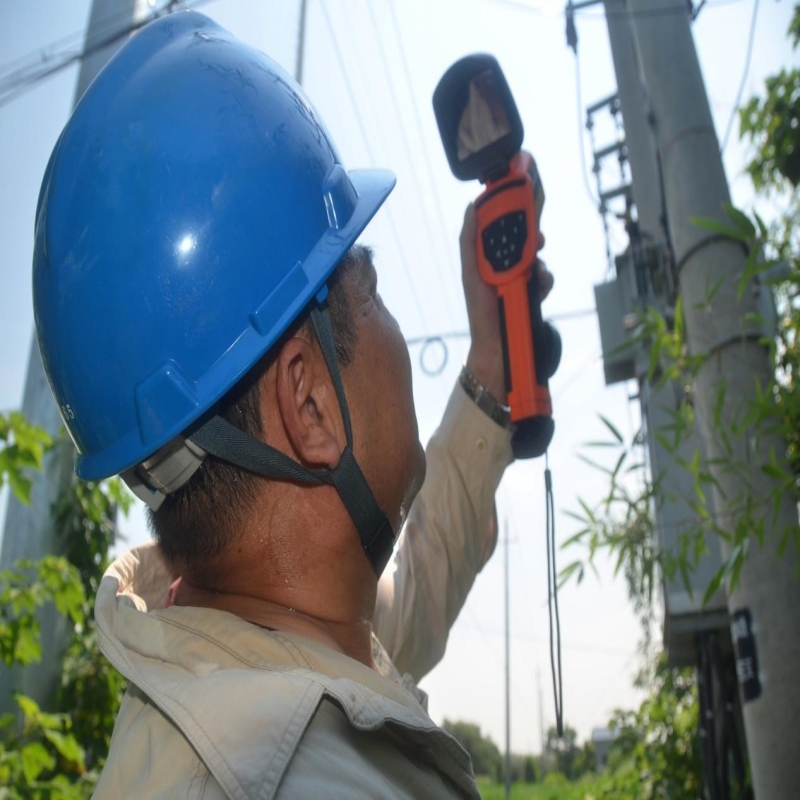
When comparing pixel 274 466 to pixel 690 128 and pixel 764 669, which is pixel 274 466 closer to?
pixel 764 669

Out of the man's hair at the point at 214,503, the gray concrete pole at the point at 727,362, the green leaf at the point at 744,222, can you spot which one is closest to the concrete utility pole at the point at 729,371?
the gray concrete pole at the point at 727,362

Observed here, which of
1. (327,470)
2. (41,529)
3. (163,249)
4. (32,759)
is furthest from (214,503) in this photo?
(41,529)

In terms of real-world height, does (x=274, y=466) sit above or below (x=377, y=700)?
above

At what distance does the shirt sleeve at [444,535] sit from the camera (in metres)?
1.79

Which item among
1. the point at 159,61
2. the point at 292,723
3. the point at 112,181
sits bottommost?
the point at 292,723

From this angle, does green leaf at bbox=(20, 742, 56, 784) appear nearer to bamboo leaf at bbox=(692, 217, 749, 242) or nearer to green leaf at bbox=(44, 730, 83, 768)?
green leaf at bbox=(44, 730, 83, 768)

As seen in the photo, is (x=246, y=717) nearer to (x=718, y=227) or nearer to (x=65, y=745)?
(x=718, y=227)

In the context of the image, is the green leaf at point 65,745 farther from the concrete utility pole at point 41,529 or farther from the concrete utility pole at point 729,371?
the concrete utility pole at point 729,371

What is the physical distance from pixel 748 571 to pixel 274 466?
1413mm

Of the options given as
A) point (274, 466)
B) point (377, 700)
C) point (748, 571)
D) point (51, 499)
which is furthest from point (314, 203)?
point (51, 499)

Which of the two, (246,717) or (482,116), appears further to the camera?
(482,116)

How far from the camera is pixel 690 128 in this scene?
251cm

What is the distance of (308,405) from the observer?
1230mm

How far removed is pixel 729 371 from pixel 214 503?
60.6 inches
